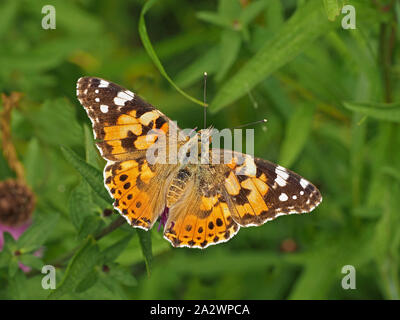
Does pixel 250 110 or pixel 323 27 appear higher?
pixel 323 27

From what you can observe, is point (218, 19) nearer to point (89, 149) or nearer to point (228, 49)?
point (228, 49)

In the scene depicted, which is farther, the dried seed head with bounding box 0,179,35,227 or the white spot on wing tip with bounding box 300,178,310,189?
the dried seed head with bounding box 0,179,35,227

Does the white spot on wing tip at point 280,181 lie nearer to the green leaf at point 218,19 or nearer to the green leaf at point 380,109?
the green leaf at point 380,109

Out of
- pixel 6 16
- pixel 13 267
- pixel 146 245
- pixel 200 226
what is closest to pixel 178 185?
pixel 200 226

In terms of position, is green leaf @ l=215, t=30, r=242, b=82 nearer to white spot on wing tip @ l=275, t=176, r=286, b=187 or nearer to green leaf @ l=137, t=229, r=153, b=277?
white spot on wing tip @ l=275, t=176, r=286, b=187

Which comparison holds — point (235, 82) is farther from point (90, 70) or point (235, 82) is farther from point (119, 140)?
point (90, 70)

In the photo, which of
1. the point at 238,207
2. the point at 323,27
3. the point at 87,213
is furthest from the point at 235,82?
the point at 87,213

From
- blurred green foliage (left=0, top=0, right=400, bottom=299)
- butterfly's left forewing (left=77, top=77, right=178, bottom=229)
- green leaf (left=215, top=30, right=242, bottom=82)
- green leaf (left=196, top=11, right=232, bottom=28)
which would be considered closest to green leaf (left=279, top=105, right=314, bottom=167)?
blurred green foliage (left=0, top=0, right=400, bottom=299)
